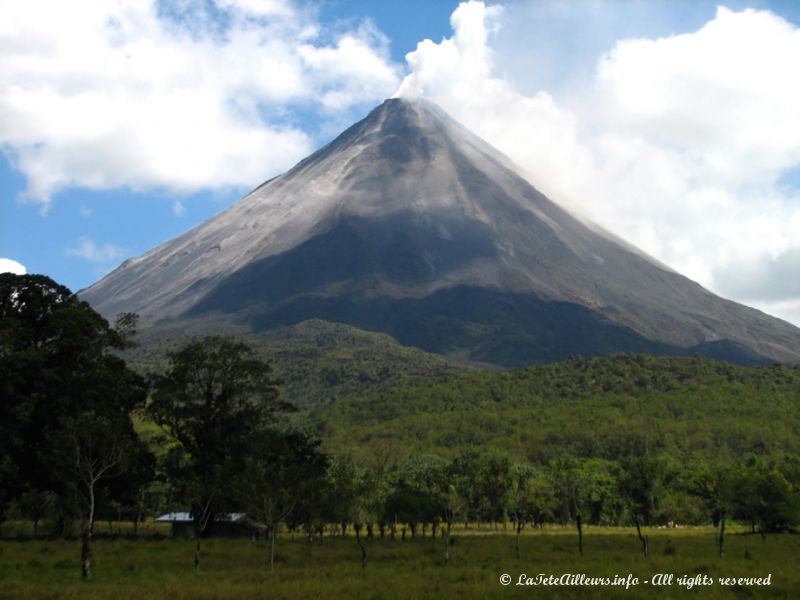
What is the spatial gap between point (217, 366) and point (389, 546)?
672 inches

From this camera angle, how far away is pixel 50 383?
42906mm

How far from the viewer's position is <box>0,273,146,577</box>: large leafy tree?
4034 cm

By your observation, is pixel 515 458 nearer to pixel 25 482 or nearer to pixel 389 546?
pixel 389 546

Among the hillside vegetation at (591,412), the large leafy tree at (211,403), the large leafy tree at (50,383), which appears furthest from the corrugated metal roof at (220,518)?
the hillside vegetation at (591,412)

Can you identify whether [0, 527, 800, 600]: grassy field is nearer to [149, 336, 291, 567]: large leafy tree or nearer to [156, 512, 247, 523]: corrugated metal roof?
[149, 336, 291, 567]: large leafy tree

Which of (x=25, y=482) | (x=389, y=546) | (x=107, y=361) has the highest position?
(x=107, y=361)

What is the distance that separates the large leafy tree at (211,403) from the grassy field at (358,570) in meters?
5.62

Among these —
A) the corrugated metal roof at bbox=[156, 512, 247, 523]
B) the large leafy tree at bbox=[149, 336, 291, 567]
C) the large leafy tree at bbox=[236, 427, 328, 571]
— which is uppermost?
the large leafy tree at bbox=[149, 336, 291, 567]

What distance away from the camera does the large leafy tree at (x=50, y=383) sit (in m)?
40.3

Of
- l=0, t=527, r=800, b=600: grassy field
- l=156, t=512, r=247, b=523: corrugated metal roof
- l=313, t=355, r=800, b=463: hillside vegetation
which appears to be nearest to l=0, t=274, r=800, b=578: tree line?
l=0, t=527, r=800, b=600: grassy field

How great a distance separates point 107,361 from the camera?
47656 mm

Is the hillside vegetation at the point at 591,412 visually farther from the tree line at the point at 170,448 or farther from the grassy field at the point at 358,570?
the grassy field at the point at 358,570

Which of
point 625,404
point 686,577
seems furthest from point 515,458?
point 686,577

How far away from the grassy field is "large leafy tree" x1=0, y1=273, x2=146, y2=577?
3698 mm
